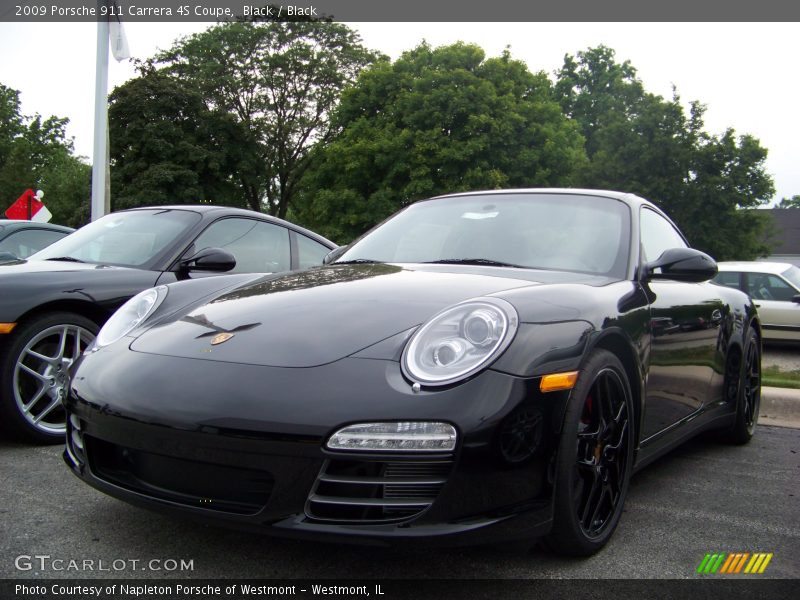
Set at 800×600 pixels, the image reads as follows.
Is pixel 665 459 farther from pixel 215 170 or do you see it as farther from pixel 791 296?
pixel 215 170

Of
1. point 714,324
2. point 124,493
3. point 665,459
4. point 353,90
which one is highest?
point 353,90

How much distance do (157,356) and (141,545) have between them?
0.61 m

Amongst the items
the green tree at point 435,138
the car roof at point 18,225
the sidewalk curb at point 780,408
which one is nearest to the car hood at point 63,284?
the car roof at point 18,225

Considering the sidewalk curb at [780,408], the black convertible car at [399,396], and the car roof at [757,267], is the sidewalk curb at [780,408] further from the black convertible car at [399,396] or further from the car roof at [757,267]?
the car roof at [757,267]

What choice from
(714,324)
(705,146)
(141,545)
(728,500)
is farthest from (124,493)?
(705,146)

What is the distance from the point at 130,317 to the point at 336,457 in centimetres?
133

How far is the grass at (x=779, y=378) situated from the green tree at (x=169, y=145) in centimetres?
2552

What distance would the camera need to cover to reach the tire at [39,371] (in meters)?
3.68

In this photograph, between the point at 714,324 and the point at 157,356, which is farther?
the point at 714,324

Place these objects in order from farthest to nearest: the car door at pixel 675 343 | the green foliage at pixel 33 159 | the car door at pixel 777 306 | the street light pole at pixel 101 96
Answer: the green foliage at pixel 33 159
the street light pole at pixel 101 96
the car door at pixel 777 306
the car door at pixel 675 343

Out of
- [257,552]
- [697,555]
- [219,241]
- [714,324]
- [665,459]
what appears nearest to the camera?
[257,552]

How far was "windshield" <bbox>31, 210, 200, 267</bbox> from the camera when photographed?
4582 mm

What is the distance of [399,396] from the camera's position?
6.77ft

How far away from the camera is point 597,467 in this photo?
254 centimetres
